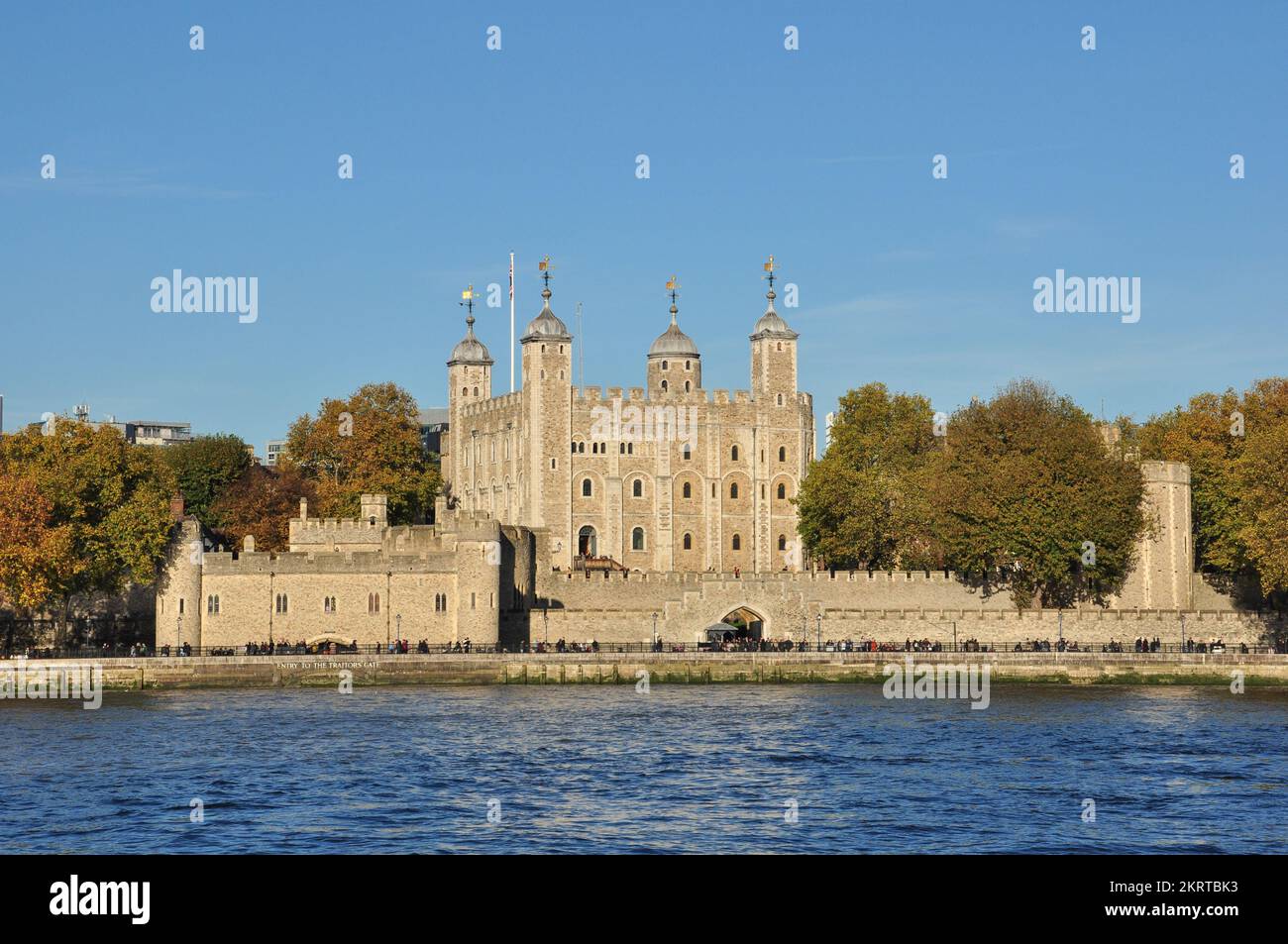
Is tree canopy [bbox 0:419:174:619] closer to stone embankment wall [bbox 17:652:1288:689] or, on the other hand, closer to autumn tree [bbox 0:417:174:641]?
autumn tree [bbox 0:417:174:641]

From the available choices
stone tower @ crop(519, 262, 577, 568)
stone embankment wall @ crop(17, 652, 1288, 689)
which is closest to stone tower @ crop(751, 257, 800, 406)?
stone tower @ crop(519, 262, 577, 568)

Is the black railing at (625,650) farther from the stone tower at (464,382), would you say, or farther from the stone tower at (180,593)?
the stone tower at (464,382)

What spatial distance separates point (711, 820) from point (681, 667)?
1168 inches

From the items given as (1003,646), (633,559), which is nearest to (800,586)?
(1003,646)

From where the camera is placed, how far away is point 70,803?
32.4 metres

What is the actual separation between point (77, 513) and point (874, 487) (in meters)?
33.7

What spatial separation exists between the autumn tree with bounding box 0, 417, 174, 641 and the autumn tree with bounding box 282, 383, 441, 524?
21.0 m

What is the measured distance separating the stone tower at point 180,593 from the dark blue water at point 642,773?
780 centimetres

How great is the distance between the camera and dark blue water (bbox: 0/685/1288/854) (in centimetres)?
2880

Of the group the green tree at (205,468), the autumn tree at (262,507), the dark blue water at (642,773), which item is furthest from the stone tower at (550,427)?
the dark blue water at (642,773)

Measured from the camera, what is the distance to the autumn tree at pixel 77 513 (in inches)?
2274

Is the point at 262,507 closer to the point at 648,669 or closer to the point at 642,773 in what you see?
the point at 648,669
